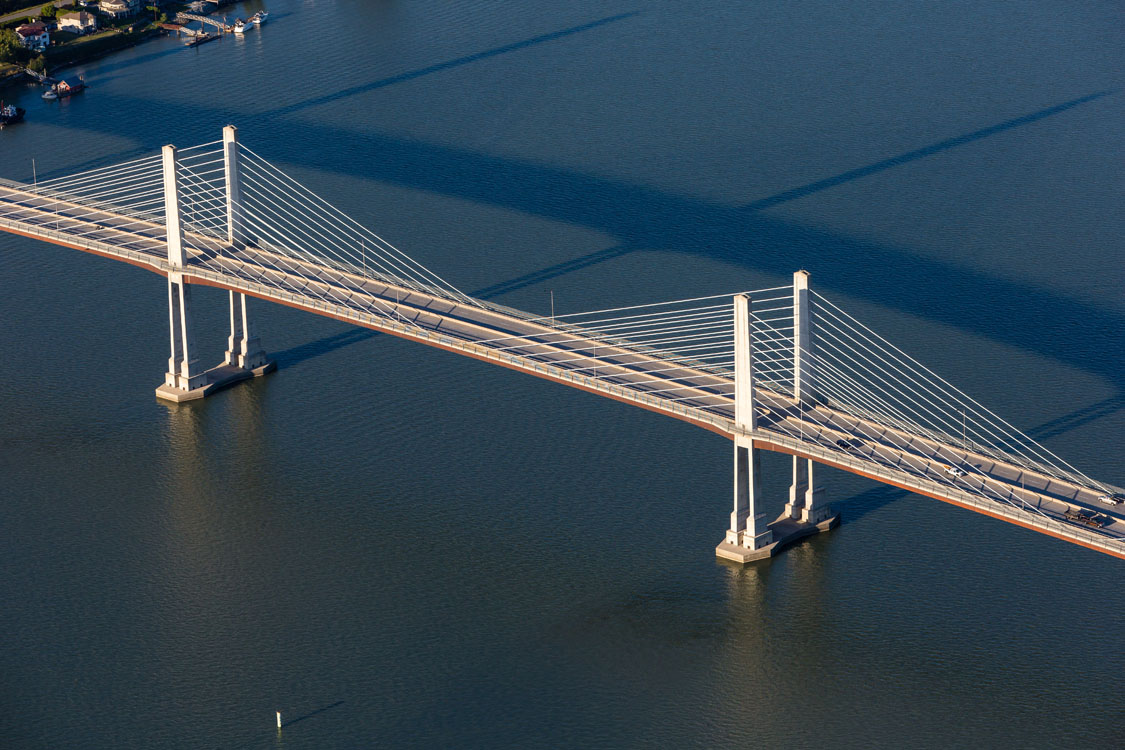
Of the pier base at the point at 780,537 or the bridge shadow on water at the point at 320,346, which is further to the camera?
the bridge shadow on water at the point at 320,346

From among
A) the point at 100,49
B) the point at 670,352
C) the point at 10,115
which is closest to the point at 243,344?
the point at 670,352

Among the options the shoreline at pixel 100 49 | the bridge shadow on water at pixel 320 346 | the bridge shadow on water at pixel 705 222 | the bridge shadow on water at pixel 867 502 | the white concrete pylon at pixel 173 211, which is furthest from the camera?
the shoreline at pixel 100 49

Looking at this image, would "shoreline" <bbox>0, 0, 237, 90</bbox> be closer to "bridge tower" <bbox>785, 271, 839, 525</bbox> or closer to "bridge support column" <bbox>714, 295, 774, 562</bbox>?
"bridge tower" <bbox>785, 271, 839, 525</bbox>

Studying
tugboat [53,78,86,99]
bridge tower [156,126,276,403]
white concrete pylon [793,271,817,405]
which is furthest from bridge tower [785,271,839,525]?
tugboat [53,78,86,99]

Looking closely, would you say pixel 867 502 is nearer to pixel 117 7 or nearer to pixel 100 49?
pixel 100 49

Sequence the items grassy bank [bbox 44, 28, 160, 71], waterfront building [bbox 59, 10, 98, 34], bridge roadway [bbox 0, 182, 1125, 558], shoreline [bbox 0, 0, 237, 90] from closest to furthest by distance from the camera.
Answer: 1. bridge roadway [bbox 0, 182, 1125, 558]
2. shoreline [bbox 0, 0, 237, 90]
3. grassy bank [bbox 44, 28, 160, 71]
4. waterfront building [bbox 59, 10, 98, 34]

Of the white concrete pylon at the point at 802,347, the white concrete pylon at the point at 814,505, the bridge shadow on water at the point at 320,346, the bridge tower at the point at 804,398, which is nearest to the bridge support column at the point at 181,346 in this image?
the bridge shadow on water at the point at 320,346

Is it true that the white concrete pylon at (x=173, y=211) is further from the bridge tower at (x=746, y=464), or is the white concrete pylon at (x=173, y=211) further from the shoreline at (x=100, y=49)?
the shoreline at (x=100, y=49)
